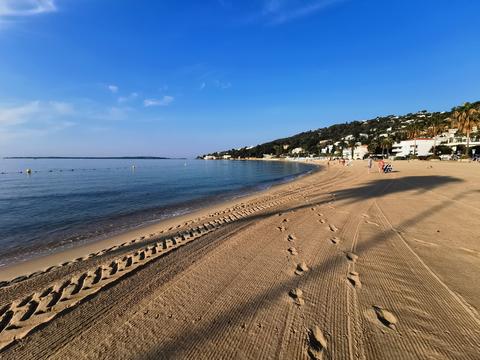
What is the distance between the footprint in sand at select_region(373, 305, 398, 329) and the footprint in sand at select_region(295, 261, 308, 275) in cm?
136

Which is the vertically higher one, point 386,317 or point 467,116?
point 467,116

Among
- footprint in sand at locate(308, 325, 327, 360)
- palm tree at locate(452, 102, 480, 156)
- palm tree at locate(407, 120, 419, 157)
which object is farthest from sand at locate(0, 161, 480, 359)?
palm tree at locate(407, 120, 419, 157)

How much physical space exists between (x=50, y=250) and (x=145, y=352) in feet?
24.9

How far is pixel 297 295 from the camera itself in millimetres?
3852

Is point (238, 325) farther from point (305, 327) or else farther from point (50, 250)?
point (50, 250)

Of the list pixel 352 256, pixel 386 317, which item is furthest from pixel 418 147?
pixel 386 317

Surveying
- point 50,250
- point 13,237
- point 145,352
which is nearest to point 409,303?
point 145,352

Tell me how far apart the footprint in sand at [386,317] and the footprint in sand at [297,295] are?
99 cm

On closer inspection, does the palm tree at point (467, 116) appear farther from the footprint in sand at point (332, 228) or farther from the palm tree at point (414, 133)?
the footprint in sand at point (332, 228)

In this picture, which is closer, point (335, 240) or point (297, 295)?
point (297, 295)

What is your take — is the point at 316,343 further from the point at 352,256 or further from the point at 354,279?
the point at 352,256

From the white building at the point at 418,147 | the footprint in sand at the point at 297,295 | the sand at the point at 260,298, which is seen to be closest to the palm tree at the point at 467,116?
the white building at the point at 418,147

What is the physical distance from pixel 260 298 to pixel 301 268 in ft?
4.36

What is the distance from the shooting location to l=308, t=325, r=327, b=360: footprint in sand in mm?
2725
